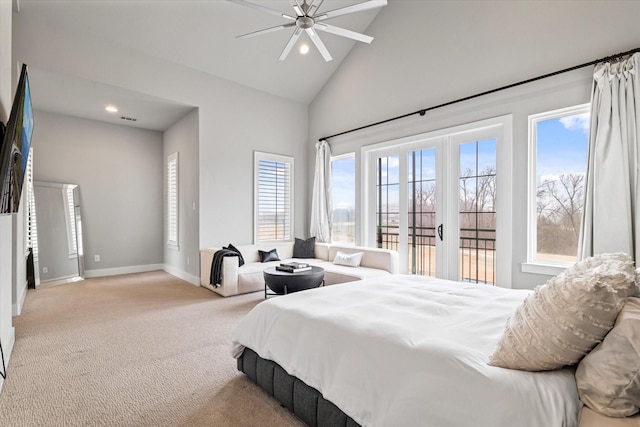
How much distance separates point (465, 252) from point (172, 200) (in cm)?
535

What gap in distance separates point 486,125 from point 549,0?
1.38 m

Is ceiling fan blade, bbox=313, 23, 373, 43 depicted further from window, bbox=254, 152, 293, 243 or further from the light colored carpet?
the light colored carpet

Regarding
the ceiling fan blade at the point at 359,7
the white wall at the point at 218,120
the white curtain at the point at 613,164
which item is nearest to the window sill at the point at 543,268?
the white curtain at the point at 613,164

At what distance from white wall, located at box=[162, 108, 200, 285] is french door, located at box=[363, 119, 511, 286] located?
3019 millimetres

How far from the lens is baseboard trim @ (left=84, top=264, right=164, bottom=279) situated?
5.87m

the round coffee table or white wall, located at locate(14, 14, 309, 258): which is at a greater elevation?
white wall, located at locate(14, 14, 309, 258)

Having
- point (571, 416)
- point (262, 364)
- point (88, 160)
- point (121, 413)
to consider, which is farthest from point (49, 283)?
point (571, 416)

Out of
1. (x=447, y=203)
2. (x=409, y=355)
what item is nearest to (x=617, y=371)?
(x=409, y=355)

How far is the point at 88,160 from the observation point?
5867mm

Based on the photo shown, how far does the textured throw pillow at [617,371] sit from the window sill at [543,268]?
8.91ft

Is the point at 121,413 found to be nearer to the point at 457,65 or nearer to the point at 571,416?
the point at 571,416

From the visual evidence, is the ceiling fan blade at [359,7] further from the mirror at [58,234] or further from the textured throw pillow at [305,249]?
the mirror at [58,234]

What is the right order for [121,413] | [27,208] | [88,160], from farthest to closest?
[88,160], [27,208], [121,413]

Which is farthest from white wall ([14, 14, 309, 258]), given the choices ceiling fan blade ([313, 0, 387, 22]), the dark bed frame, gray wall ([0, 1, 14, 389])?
the dark bed frame
